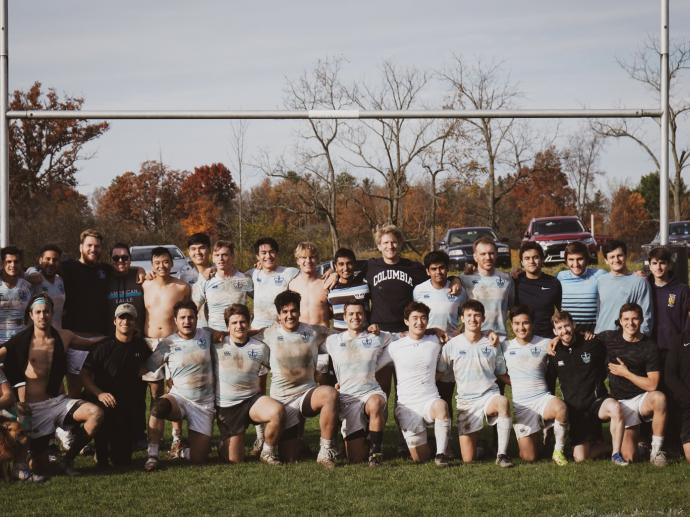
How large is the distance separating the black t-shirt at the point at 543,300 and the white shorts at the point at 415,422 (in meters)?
1.21

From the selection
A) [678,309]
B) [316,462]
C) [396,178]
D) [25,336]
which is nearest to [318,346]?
[316,462]

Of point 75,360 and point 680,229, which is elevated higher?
point 680,229

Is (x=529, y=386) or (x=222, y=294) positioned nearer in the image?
(x=529, y=386)

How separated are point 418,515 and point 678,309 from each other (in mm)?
3170

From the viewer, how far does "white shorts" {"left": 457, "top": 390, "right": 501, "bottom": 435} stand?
696cm

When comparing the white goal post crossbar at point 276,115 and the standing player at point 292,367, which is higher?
the white goal post crossbar at point 276,115

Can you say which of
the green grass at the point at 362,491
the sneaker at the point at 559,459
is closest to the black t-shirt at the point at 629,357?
the green grass at the point at 362,491

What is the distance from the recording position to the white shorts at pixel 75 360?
701 cm

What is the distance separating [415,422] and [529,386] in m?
0.98

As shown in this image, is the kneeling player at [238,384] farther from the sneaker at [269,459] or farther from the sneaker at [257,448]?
the sneaker at [257,448]

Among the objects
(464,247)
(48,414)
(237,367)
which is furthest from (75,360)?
(464,247)

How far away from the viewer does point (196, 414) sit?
703 cm

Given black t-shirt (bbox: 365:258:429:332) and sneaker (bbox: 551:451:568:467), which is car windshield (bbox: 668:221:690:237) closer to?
black t-shirt (bbox: 365:258:429:332)

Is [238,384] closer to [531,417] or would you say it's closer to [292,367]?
[292,367]
